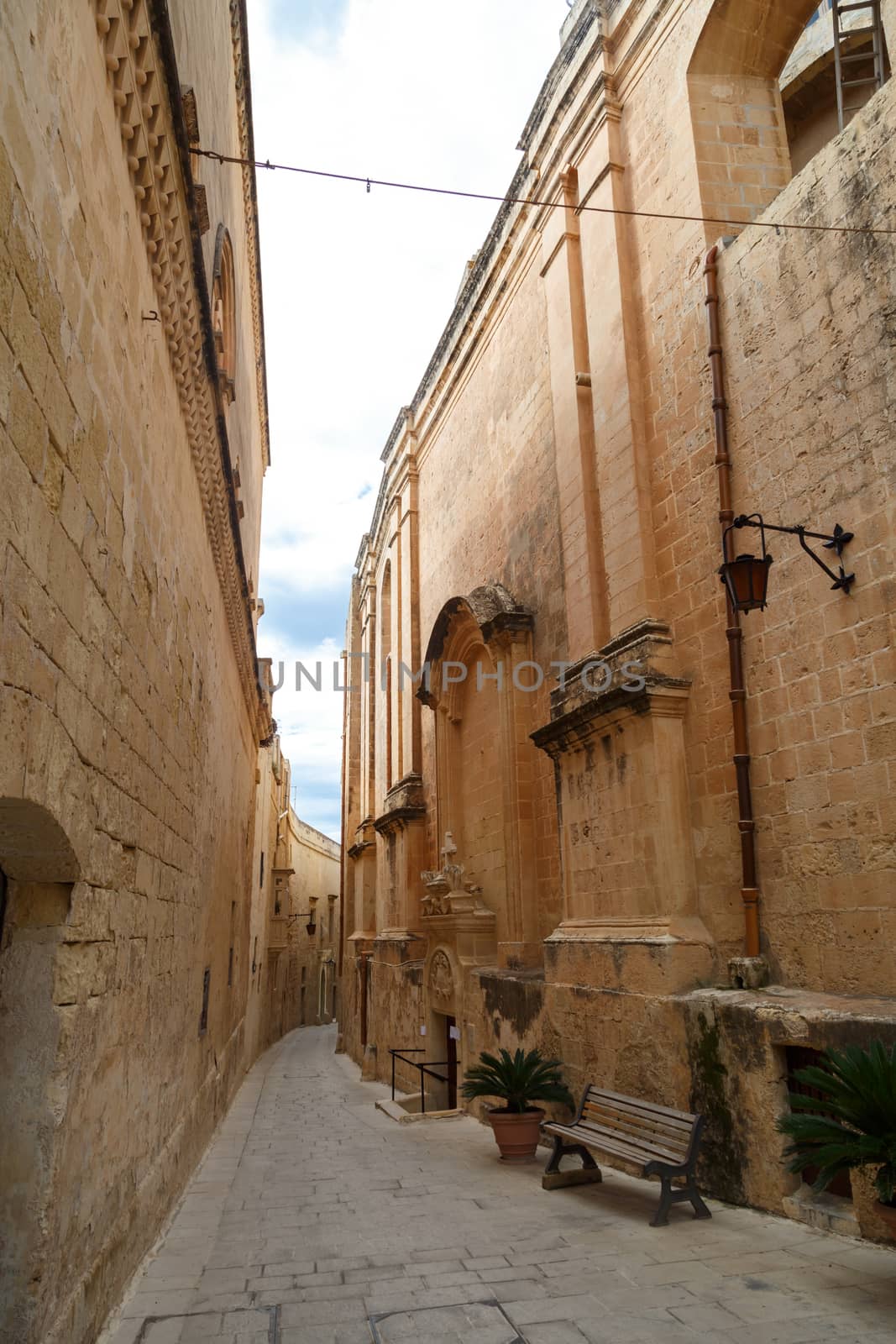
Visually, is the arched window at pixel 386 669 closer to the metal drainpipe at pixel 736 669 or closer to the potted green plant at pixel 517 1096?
the potted green plant at pixel 517 1096

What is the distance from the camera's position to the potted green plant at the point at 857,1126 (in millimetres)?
3805

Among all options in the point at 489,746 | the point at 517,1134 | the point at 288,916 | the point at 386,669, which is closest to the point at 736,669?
the point at 517,1134

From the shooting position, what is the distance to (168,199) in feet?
14.5

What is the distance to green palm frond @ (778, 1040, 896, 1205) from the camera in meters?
3.82

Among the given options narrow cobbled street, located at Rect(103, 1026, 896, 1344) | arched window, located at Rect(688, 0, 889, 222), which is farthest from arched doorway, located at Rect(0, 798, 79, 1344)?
arched window, located at Rect(688, 0, 889, 222)

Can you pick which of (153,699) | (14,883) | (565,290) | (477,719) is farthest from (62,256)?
(477,719)

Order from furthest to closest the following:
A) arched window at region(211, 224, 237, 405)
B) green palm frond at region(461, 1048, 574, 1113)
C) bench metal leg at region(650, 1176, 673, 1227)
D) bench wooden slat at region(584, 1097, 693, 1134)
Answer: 1. arched window at region(211, 224, 237, 405)
2. green palm frond at region(461, 1048, 574, 1113)
3. bench wooden slat at region(584, 1097, 693, 1134)
4. bench metal leg at region(650, 1176, 673, 1227)

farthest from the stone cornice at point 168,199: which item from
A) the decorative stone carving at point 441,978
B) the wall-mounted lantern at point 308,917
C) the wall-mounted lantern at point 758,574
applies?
the wall-mounted lantern at point 308,917

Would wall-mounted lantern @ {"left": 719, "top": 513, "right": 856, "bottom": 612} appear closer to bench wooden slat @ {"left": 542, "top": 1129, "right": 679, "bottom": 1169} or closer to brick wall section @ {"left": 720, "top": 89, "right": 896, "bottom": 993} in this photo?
brick wall section @ {"left": 720, "top": 89, "right": 896, "bottom": 993}

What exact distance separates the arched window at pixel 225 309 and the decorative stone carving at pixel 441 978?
7.66 meters

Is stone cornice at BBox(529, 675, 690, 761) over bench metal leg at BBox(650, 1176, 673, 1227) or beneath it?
Result: over

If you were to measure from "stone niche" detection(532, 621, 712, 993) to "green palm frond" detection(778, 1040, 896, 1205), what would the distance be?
94.1 inches

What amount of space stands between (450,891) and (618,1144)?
21.0 feet

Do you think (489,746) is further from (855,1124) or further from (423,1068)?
(855,1124)
